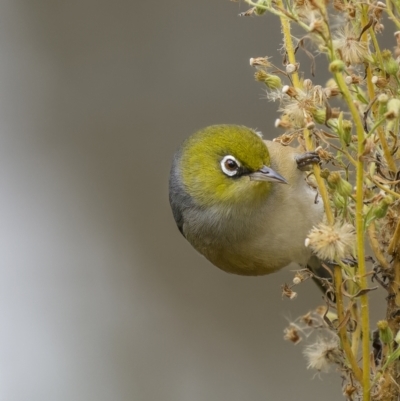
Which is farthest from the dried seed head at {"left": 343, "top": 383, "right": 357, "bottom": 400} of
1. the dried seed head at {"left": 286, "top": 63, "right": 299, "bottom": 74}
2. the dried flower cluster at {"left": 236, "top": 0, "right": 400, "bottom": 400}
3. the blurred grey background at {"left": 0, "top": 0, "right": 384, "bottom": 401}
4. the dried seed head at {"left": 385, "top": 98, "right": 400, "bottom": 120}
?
the blurred grey background at {"left": 0, "top": 0, "right": 384, "bottom": 401}

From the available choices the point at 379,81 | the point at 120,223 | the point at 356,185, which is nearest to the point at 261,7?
the point at 379,81

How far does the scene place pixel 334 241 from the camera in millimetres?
1090

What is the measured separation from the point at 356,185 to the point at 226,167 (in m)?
0.89

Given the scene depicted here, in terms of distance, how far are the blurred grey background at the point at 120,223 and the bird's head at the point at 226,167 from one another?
5.18ft

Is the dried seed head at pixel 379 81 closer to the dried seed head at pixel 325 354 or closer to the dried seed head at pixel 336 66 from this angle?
the dried seed head at pixel 336 66

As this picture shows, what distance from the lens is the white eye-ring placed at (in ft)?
6.18

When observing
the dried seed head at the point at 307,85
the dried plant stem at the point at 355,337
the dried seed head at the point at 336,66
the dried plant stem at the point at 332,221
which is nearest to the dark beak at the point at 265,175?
the dried plant stem at the point at 332,221

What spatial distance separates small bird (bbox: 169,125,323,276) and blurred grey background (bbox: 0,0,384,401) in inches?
61.2

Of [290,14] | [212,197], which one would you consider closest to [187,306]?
→ [212,197]

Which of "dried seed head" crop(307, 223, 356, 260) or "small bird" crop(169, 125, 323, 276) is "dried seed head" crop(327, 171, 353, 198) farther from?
"small bird" crop(169, 125, 323, 276)

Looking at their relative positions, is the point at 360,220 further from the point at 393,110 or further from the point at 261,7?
the point at 261,7

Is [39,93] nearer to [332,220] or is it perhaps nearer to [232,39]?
[232,39]

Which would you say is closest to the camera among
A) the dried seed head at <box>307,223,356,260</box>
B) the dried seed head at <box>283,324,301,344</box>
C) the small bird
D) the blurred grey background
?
the dried seed head at <box>307,223,356,260</box>

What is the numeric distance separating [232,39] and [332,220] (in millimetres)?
2729
